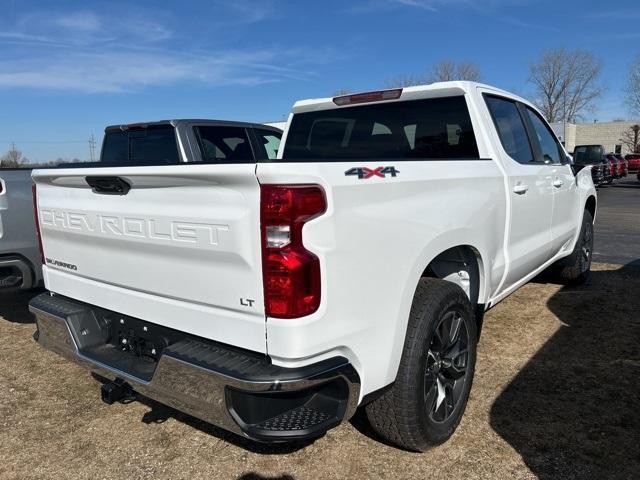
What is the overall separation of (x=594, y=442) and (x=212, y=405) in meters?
2.11

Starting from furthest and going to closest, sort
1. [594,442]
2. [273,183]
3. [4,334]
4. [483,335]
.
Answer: [4,334], [483,335], [594,442], [273,183]

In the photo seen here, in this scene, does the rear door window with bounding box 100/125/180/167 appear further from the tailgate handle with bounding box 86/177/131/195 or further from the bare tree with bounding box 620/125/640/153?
the bare tree with bounding box 620/125/640/153

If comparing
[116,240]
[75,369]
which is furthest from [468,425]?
[75,369]

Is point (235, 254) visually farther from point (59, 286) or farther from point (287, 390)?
point (59, 286)

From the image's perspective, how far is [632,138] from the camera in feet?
197

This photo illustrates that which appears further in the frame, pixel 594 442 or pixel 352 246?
pixel 594 442

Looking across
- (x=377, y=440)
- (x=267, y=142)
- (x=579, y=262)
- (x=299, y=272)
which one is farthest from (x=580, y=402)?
(x=267, y=142)

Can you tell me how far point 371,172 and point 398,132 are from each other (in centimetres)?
166

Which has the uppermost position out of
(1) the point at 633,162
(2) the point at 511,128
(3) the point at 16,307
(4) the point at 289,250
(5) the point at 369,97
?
(5) the point at 369,97

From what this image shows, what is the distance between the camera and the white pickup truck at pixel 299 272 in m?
1.99

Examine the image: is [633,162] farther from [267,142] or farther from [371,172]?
[371,172]

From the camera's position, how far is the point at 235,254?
6.70ft

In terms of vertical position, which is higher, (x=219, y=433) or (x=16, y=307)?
(x=219, y=433)

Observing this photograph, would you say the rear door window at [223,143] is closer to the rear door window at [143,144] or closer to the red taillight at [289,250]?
the rear door window at [143,144]
